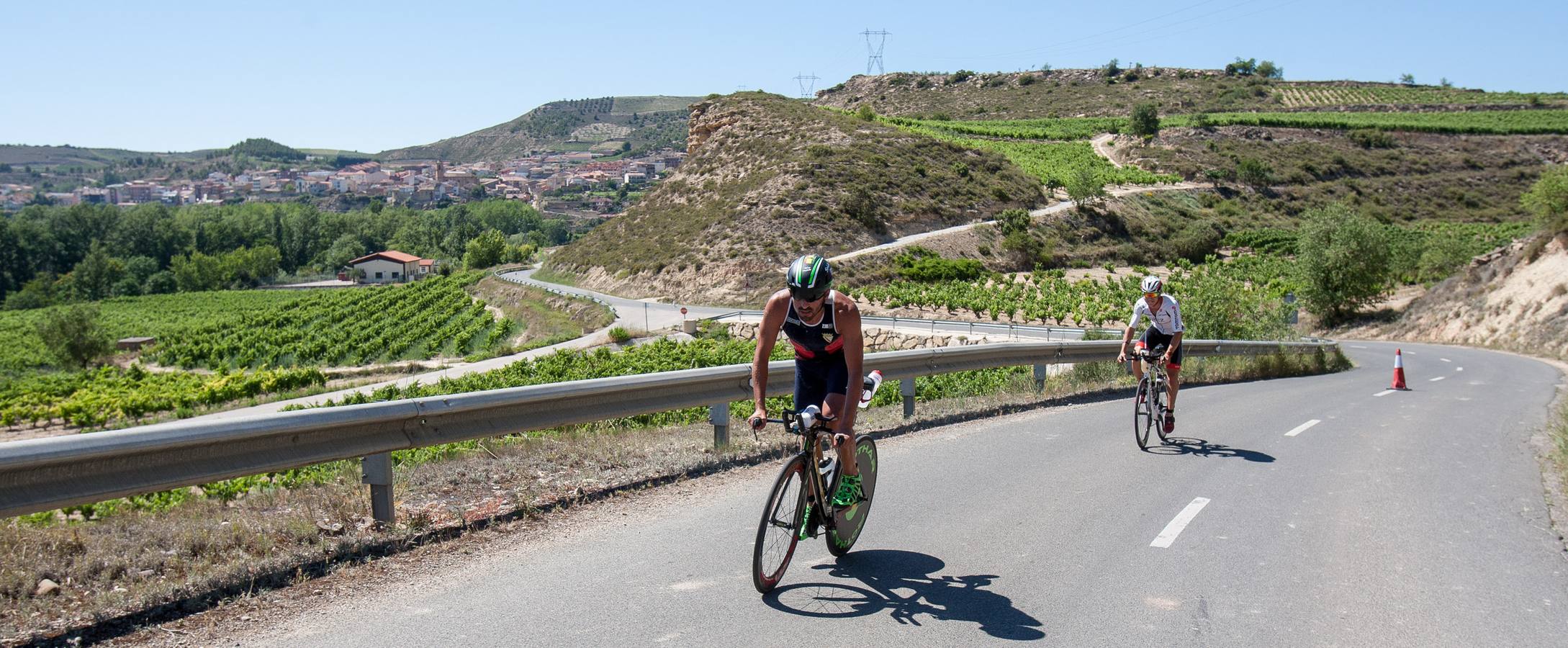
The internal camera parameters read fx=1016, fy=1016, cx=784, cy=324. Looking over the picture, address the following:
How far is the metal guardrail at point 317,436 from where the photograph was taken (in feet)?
15.7

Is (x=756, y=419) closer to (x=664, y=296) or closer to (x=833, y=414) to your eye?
(x=833, y=414)

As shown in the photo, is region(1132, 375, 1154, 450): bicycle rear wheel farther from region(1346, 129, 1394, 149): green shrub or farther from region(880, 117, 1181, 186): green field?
region(1346, 129, 1394, 149): green shrub

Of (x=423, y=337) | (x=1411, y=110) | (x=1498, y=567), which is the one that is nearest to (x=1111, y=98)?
(x=1411, y=110)

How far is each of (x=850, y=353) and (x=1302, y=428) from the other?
29.3 ft

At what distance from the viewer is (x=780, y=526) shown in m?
5.32

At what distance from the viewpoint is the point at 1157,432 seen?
10703 mm

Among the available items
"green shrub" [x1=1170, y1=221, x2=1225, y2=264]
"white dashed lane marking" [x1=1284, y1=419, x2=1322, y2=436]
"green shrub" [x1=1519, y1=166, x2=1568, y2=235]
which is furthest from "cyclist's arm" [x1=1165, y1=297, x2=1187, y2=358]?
"green shrub" [x1=1170, y1=221, x2=1225, y2=264]

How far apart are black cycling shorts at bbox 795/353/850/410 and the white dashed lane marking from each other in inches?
314

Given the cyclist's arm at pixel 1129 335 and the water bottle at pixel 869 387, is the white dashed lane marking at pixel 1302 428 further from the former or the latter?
the water bottle at pixel 869 387

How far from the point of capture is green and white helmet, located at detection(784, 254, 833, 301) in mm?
5152

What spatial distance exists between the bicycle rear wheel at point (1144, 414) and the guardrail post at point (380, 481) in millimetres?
6991

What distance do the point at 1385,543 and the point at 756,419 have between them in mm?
4267

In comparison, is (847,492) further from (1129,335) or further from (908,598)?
(1129,335)

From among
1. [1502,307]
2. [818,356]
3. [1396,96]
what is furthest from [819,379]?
[1396,96]
